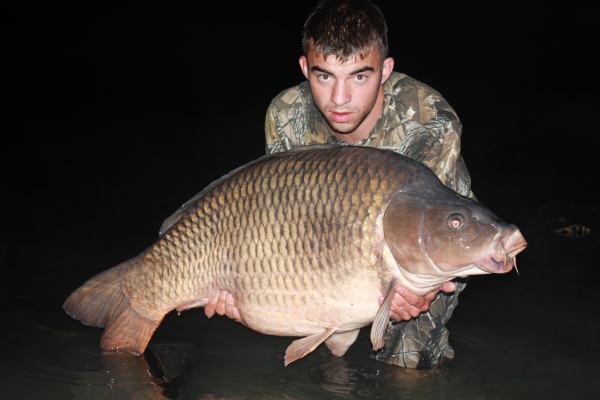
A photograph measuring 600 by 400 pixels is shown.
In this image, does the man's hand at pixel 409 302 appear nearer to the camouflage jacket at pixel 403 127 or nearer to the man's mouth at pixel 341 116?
the camouflage jacket at pixel 403 127

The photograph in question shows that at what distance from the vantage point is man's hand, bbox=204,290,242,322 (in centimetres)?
250

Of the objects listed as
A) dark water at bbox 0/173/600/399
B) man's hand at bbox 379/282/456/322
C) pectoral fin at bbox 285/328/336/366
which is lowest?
dark water at bbox 0/173/600/399

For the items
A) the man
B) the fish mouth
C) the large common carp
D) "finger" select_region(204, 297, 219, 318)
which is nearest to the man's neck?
the man

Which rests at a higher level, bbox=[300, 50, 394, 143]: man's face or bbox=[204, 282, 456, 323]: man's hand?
bbox=[300, 50, 394, 143]: man's face

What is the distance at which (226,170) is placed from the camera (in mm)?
5891

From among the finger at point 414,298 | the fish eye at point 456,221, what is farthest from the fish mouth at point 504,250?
the finger at point 414,298

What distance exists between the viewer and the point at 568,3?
1498 centimetres

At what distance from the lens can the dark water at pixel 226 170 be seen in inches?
106

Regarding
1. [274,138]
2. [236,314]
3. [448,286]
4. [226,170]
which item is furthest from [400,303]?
[226,170]

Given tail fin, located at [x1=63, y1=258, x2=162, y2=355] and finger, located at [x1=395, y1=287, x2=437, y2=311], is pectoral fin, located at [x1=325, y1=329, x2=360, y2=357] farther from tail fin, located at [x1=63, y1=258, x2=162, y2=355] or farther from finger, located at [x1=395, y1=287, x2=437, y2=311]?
tail fin, located at [x1=63, y1=258, x2=162, y2=355]

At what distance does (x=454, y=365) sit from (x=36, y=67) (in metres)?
8.98

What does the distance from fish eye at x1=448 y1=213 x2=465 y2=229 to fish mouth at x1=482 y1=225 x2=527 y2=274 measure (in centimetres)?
11

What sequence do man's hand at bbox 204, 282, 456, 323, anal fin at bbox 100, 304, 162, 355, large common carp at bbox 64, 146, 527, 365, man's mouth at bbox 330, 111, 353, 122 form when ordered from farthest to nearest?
1. man's mouth at bbox 330, 111, 353, 122
2. anal fin at bbox 100, 304, 162, 355
3. man's hand at bbox 204, 282, 456, 323
4. large common carp at bbox 64, 146, 527, 365

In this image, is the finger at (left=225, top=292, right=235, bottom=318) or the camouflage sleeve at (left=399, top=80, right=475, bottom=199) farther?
the camouflage sleeve at (left=399, top=80, right=475, bottom=199)
